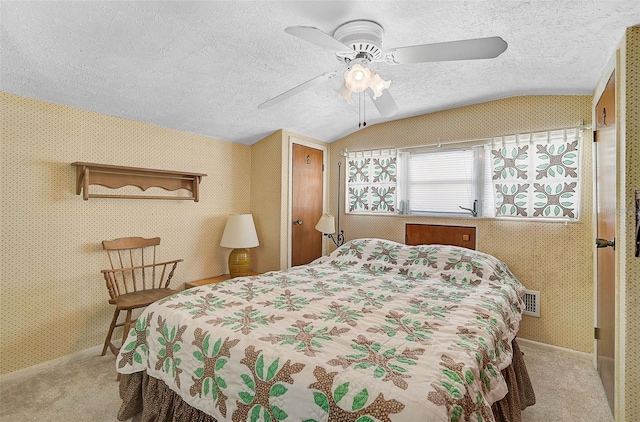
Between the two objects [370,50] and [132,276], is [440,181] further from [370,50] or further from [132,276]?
[132,276]

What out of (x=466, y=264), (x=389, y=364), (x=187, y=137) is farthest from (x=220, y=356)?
(x=187, y=137)

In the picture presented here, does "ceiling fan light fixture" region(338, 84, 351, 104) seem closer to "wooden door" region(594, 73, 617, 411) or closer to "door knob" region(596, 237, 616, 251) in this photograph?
"wooden door" region(594, 73, 617, 411)

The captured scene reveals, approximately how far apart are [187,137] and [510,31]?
298 centimetres

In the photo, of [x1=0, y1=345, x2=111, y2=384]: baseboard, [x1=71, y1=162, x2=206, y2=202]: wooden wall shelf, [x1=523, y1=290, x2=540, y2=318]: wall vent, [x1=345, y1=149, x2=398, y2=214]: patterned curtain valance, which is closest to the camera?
[x1=0, y1=345, x2=111, y2=384]: baseboard

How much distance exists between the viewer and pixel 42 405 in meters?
2.08

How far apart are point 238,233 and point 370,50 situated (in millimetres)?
2364

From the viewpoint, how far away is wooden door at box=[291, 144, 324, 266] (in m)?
3.89

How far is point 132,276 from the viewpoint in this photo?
Result: 3020mm

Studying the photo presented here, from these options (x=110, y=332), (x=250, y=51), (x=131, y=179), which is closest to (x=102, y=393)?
(x=110, y=332)

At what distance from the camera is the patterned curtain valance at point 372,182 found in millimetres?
3789

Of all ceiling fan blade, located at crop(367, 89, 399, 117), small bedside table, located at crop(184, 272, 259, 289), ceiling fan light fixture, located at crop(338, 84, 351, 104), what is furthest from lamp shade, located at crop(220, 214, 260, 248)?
ceiling fan light fixture, located at crop(338, 84, 351, 104)

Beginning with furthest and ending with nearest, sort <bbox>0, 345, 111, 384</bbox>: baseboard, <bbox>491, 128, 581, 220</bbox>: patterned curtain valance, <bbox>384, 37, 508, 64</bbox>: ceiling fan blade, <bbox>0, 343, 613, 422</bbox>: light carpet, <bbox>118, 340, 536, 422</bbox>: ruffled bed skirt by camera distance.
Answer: <bbox>491, 128, 581, 220</bbox>: patterned curtain valance < <bbox>0, 345, 111, 384</bbox>: baseboard < <bbox>0, 343, 613, 422</bbox>: light carpet < <bbox>118, 340, 536, 422</bbox>: ruffled bed skirt < <bbox>384, 37, 508, 64</bbox>: ceiling fan blade

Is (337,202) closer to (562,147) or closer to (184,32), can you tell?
(562,147)

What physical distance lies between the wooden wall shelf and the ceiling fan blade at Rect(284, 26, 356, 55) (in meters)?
2.10
